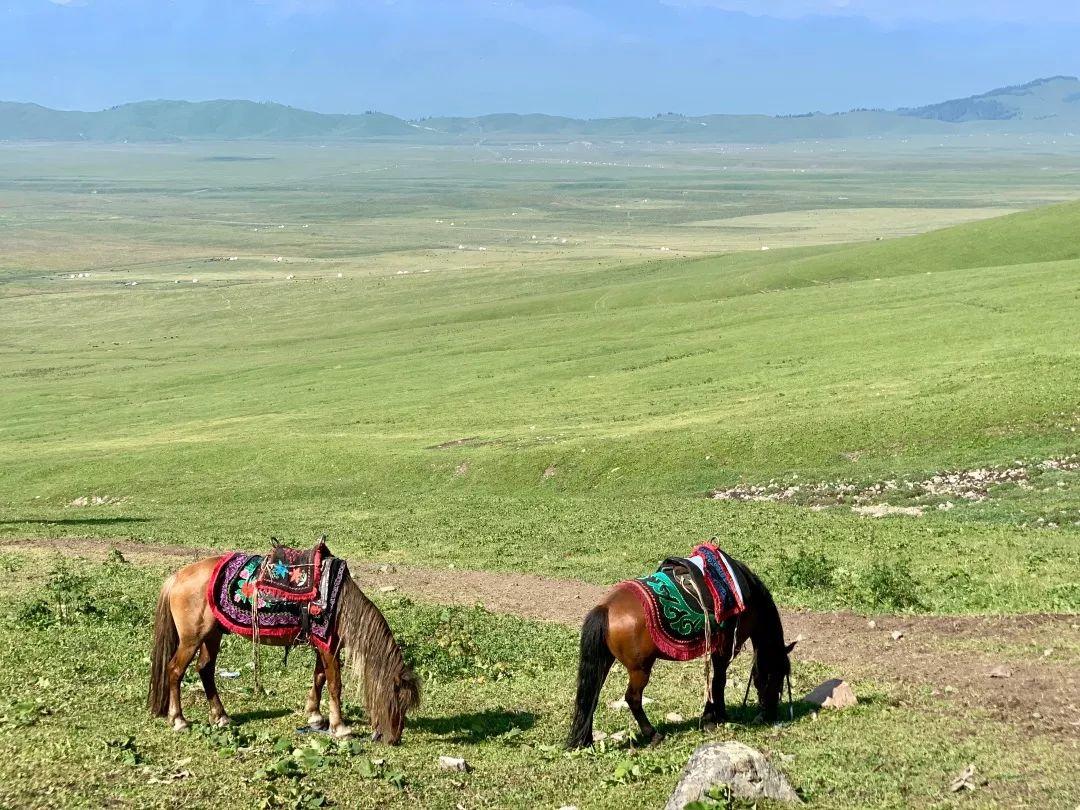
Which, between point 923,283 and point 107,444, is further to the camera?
point 923,283

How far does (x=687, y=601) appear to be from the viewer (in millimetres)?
13664

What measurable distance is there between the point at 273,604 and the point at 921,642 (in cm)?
946

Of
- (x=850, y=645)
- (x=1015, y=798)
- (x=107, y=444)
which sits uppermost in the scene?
(x=1015, y=798)

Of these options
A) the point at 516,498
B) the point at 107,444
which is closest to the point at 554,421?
the point at 516,498

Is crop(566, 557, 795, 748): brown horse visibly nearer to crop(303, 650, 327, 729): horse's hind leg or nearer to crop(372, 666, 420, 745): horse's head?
crop(372, 666, 420, 745): horse's head

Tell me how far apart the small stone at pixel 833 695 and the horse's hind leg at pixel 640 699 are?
2.31 m

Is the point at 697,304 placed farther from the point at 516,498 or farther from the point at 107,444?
the point at 516,498

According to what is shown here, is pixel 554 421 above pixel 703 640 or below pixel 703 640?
below

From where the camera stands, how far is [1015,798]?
434 inches

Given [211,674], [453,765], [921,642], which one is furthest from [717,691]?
[211,674]

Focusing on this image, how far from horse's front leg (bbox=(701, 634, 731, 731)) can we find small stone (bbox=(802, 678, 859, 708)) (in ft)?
4.52

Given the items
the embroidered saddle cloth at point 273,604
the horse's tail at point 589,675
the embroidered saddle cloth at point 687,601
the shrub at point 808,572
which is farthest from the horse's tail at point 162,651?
the shrub at point 808,572

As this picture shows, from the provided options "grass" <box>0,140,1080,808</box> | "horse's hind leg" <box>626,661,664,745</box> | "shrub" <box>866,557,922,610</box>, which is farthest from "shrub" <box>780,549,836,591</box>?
"horse's hind leg" <box>626,661,664,745</box>

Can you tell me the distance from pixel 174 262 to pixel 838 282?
105m
